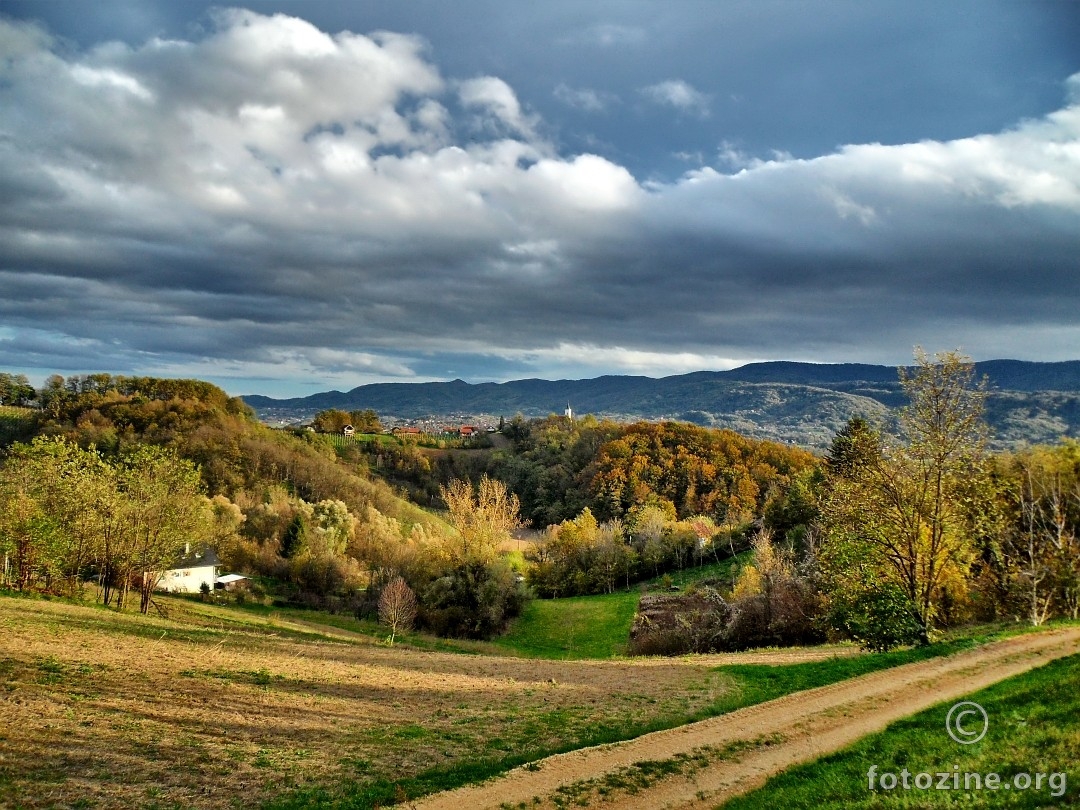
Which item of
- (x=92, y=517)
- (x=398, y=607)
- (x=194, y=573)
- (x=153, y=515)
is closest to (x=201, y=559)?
(x=194, y=573)

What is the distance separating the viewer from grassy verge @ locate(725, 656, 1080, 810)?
781cm

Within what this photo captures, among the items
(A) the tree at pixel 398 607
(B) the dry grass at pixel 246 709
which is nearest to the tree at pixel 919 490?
(B) the dry grass at pixel 246 709

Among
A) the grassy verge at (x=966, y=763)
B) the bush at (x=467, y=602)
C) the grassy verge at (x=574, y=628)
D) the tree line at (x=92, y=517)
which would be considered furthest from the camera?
the bush at (x=467, y=602)

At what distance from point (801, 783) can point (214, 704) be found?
44.6 feet

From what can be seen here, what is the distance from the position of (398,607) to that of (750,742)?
31.6 metres

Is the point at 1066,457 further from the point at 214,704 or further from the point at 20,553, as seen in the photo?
the point at 20,553

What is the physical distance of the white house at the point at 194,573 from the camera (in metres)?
58.4

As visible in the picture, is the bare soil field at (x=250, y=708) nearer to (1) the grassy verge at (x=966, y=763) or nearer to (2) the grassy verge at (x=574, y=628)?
(1) the grassy verge at (x=966, y=763)

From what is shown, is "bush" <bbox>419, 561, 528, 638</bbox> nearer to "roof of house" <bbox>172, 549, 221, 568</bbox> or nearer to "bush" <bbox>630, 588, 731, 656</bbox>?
"bush" <bbox>630, 588, 731, 656</bbox>

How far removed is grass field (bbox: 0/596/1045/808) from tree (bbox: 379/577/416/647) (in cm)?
1374

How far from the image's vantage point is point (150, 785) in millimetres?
10234

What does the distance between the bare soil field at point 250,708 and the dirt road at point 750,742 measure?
5.34 feet

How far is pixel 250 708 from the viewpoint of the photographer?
1517 cm

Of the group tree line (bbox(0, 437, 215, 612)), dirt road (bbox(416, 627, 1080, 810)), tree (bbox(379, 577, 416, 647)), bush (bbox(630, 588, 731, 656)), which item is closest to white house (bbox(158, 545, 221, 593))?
tree line (bbox(0, 437, 215, 612))
